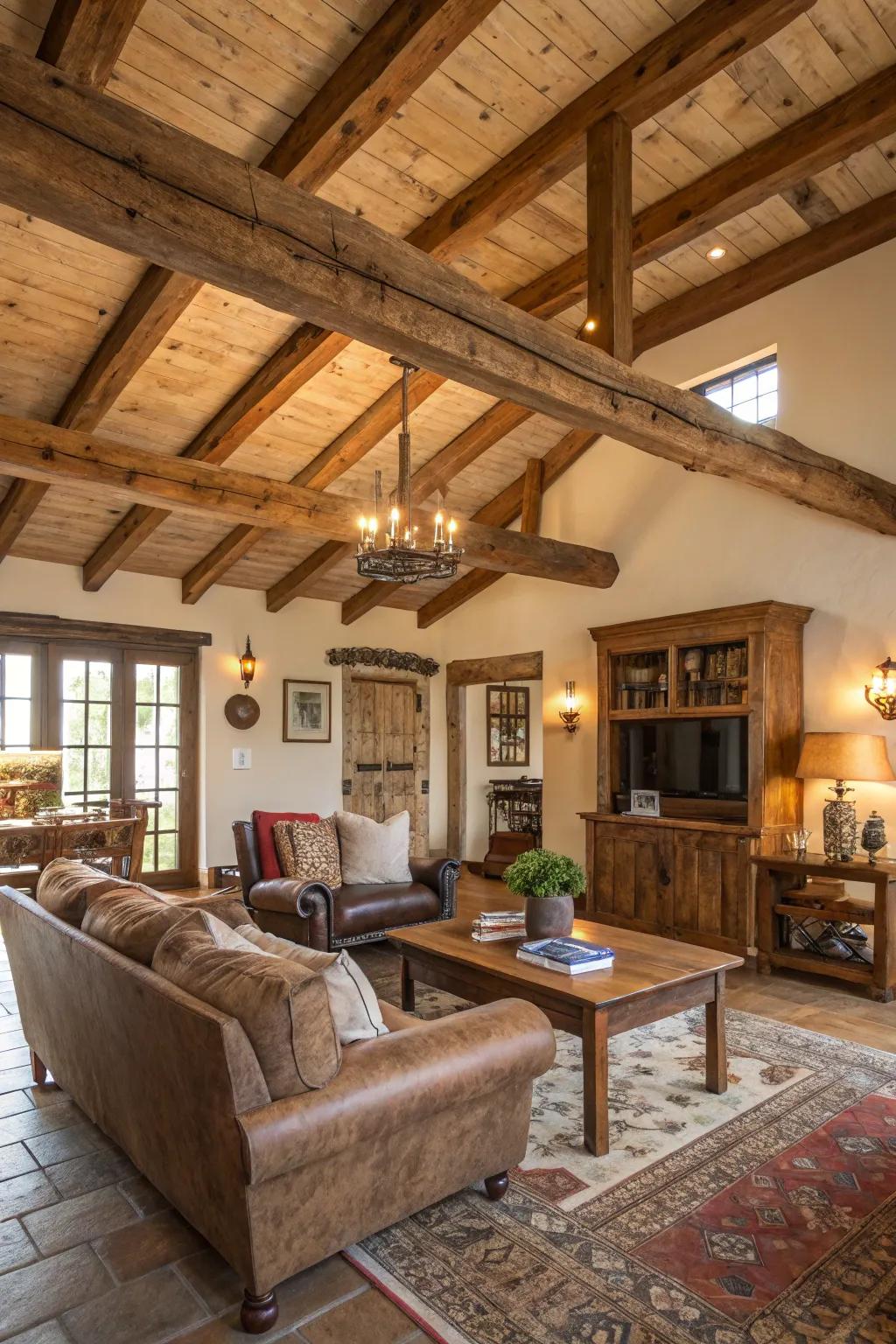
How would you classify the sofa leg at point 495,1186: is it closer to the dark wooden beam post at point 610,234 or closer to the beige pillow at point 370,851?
the beige pillow at point 370,851

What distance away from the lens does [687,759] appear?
6.17m

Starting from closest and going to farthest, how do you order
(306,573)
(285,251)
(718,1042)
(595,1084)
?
(285,251), (595,1084), (718,1042), (306,573)

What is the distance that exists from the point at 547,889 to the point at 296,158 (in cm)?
327

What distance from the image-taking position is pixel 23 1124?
290 centimetres

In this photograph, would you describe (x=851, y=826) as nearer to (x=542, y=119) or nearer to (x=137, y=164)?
(x=542, y=119)

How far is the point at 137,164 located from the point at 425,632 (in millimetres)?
6911

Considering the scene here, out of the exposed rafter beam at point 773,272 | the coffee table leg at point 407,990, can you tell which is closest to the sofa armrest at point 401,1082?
the coffee table leg at point 407,990

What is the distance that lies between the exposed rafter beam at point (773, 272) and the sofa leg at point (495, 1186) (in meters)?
5.48

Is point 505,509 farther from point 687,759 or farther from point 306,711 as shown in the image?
point 687,759

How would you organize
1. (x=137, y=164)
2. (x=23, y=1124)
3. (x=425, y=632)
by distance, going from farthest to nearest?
(x=425, y=632)
(x=23, y=1124)
(x=137, y=164)

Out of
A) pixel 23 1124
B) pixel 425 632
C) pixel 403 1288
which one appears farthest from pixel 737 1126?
pixel 425 632

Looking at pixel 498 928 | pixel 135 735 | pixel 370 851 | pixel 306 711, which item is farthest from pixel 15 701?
pixel 498 928

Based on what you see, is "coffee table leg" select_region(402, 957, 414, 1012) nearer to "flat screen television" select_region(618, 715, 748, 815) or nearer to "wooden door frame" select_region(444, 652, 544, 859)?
"flat screen television" select_region(618, 715, 748, 815)

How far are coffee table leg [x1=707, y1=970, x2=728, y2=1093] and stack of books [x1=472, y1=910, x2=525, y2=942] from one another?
81 cm
